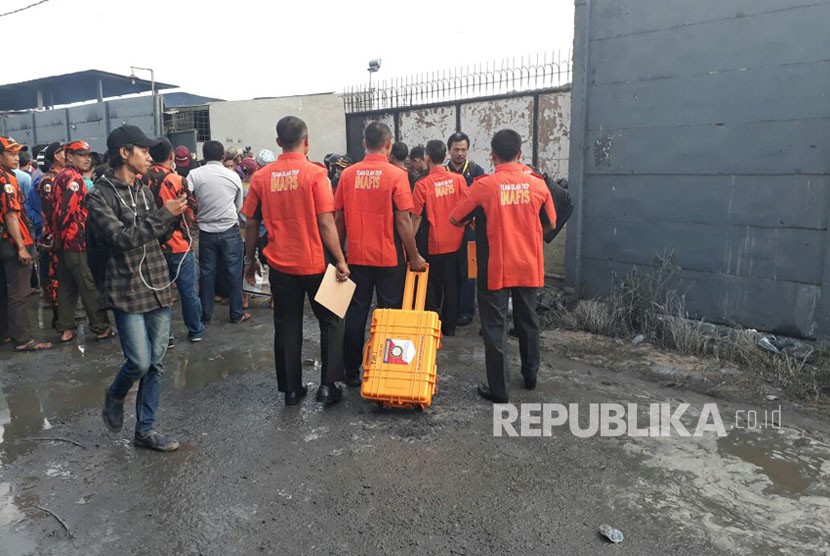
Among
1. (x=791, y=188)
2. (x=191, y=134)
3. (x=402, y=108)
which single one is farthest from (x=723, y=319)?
(x=191, y=134)

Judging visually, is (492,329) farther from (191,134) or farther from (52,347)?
(191,134)

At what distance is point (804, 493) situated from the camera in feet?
9.83

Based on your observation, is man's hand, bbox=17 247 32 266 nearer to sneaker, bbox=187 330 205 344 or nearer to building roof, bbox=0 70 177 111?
sneaker, bbox=187 330 205 344

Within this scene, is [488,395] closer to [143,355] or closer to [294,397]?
[294,397]

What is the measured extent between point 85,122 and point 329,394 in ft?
50.9

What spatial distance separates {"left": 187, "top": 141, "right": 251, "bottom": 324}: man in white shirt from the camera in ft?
19.6

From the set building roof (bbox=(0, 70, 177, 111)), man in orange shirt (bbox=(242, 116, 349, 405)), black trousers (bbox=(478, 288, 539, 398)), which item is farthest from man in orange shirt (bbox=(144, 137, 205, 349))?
building roof (bbox=(0, 70, 177, 111))

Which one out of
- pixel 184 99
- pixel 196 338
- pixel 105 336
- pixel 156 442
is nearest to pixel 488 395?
pixel 156 442

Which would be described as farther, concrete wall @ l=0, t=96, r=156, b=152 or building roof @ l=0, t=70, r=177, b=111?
building roof @ l=0, t=70, r=177, b=111

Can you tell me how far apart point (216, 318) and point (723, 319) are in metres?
5.21

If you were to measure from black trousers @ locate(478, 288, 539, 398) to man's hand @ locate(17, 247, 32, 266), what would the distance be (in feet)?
13.5

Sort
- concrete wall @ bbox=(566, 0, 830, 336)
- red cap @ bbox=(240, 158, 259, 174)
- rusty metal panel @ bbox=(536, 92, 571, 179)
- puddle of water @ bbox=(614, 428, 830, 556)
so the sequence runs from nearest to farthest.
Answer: puddle of water @ bbox=(614, 428, 830, 556)
concrete wall @ bbox=(566, 0, 830, 336)
rusty metal panel @ bbox=(536, 92, 571, 179)
red cap @ bbox=(240, 158, 259, 174)

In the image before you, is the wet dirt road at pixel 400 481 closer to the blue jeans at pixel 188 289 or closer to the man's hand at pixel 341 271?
the man's hand at pixel 341 271

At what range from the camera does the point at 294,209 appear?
3.94m
